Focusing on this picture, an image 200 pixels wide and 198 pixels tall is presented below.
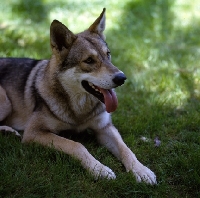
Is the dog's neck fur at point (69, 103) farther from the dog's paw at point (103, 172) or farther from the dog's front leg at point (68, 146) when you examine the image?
the dog's paw at point (103, 172)

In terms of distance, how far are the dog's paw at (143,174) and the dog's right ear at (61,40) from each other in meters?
1.46

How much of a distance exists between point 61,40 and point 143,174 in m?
1.72

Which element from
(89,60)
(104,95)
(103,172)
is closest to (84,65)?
(89,60)

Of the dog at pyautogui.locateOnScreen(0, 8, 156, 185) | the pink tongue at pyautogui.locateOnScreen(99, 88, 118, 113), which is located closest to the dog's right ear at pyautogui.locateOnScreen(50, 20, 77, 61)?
the dog at pyautogui.locateOnScreen(0, 8, 156, 185)

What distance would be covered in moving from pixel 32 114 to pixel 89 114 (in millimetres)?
682

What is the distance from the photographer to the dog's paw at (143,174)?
3.39 meters

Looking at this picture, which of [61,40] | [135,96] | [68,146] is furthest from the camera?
[135,96]

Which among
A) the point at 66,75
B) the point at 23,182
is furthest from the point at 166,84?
the point at 23,182

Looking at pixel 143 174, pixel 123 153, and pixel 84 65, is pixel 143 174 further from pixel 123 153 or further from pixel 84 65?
pixel 84 65

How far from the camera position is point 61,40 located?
4.05 metres

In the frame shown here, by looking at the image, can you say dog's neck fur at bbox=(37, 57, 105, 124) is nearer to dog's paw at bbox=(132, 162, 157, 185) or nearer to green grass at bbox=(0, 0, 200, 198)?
green grass at bbox=(0, 0, 200, 198)

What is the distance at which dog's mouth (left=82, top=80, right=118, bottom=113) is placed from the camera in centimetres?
388

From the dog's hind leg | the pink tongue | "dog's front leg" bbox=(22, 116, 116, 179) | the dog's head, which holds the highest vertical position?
the dog's head

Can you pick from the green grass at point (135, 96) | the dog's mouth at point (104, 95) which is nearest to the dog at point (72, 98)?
the dog's mouth at point (104, 95)
